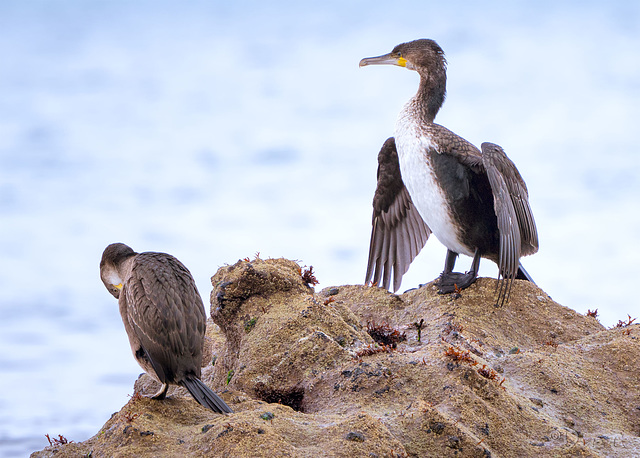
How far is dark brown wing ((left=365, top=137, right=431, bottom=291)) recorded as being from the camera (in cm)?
1002

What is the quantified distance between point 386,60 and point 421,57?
621 mm

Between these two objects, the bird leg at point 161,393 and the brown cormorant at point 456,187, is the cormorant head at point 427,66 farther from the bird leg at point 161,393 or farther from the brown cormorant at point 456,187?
the bird leg at point 161,393

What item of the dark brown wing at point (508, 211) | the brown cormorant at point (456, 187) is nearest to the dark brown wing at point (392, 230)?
the brown cormorant at point (456, 187)

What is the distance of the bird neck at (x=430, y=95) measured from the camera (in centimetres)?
890

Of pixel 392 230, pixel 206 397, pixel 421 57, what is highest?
pixel 421 57

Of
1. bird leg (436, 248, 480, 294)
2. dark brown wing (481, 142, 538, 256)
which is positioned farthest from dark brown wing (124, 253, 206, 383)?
dark brown wing (481, 142, 538, 256)

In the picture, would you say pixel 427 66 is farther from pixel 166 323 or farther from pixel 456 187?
pixel 166 323

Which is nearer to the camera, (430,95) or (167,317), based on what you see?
(167,317)

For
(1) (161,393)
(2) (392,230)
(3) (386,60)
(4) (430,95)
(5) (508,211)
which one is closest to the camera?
(1) (161,393)

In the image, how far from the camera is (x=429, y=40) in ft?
30.6

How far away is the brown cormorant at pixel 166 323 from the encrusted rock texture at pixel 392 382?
0.22m

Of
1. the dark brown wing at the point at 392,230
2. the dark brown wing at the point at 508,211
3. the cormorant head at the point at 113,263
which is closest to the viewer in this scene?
the cormorant head at the point at 113,263

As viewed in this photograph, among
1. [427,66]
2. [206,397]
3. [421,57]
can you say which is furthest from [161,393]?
[421,57]

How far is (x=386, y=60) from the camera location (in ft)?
31.8
